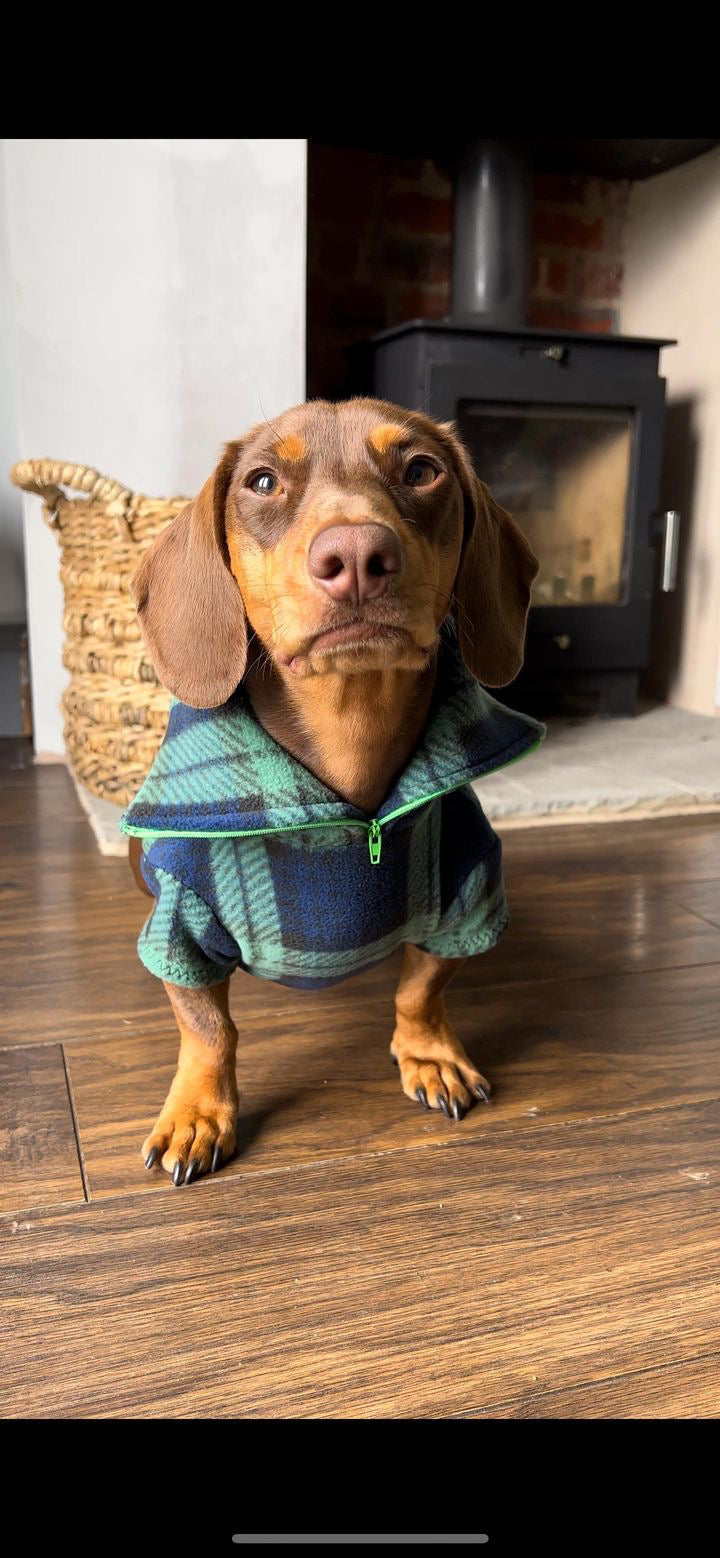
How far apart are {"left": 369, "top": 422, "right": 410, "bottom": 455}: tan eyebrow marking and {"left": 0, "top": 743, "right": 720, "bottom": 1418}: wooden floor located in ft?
2.09

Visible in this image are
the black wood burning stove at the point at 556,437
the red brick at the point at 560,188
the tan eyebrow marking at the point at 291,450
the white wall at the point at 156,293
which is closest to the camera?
the tan eyebrow marking at the point at 291,450

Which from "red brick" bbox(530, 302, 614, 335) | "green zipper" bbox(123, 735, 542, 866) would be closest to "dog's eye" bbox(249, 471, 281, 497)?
"green zipper" bbox(123, 735, 542, 866)

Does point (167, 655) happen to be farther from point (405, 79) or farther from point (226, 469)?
point (405, 79)

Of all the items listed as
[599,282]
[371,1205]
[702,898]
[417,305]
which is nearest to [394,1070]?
[371,1205]

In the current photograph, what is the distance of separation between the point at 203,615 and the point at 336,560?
0.20 m

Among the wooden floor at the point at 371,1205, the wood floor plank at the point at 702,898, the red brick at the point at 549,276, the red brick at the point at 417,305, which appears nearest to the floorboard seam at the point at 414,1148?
the wooden floor at the point at 371,1205

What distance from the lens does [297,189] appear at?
227cm

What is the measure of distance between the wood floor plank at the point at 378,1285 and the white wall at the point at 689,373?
2.29m

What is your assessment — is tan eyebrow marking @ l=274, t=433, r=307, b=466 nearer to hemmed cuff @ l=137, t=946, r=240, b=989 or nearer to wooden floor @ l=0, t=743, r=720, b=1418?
hemmed cuff @ l=137, t=946, r=240, b=989

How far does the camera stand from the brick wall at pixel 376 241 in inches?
116

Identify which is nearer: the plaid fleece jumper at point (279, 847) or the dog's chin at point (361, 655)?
the dog's chin at point (361, 655)

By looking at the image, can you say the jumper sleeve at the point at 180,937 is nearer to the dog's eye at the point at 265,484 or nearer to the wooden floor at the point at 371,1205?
the wooden floor at the point at 371,1205

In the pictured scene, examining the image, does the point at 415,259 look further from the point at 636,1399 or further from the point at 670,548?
the point at 636,1399

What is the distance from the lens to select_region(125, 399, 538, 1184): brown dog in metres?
0.91
